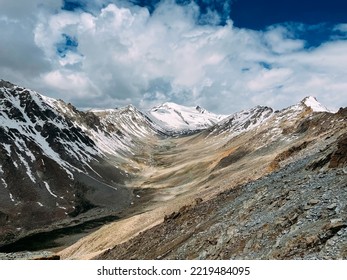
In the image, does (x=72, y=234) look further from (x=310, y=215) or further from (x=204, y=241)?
(x=310, y=215)

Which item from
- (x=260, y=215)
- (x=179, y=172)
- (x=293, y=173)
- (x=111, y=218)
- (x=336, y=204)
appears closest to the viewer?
(x=336, y=204)

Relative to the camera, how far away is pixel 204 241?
41188 millimetres

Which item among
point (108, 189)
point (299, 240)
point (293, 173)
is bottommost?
point (299, 240)

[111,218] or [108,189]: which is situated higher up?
[108,189]

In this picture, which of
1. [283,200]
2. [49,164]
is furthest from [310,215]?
[49,164]

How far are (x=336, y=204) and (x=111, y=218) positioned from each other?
113184 mm
